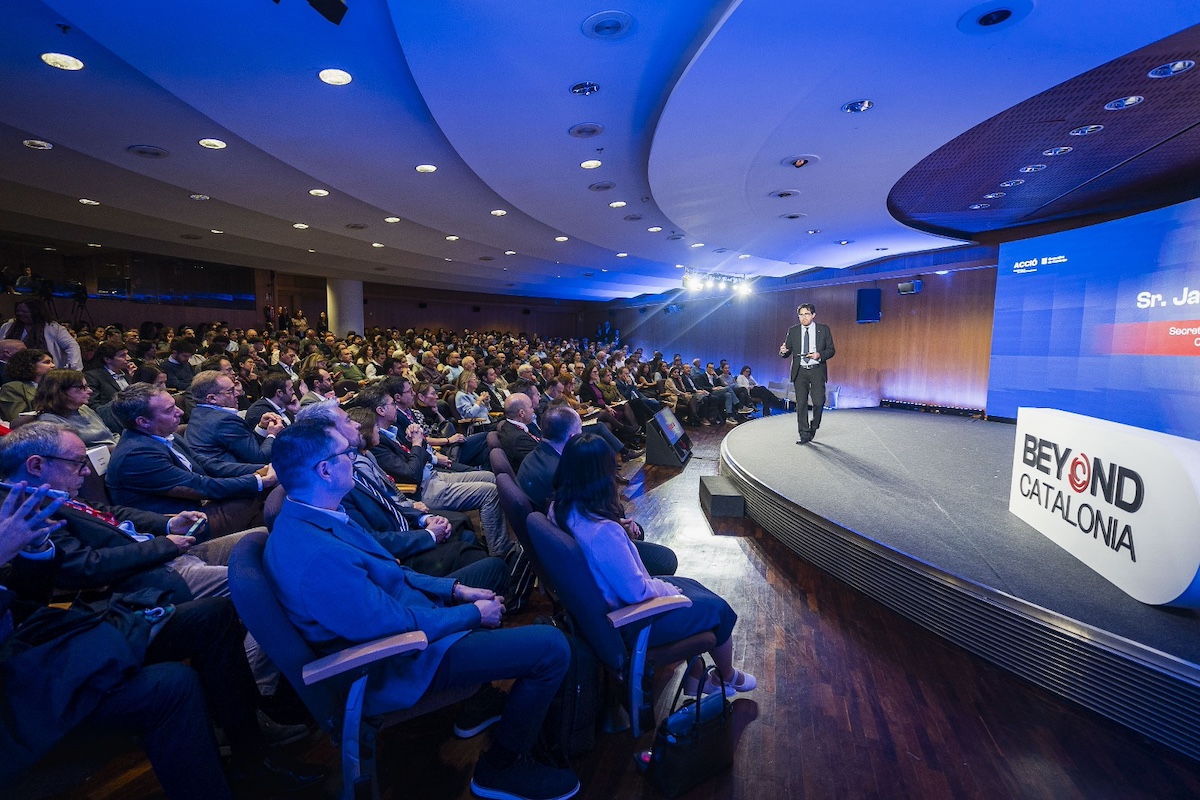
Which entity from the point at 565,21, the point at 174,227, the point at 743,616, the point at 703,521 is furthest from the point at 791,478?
the point at 174,227

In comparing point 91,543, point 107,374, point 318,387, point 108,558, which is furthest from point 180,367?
point 108,558

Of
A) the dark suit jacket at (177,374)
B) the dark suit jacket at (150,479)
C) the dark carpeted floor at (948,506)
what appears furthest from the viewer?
the dark suit jacket at (177,374)

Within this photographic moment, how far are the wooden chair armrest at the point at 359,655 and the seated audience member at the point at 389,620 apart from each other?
69 mm

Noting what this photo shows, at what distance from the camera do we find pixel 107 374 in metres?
4.71

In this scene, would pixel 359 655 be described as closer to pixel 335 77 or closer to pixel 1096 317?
pixel 335 77

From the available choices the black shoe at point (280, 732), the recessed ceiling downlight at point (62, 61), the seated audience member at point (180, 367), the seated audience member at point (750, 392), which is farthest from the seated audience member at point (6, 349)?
the seated audience member at point (750, 392)

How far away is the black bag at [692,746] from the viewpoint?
171cm

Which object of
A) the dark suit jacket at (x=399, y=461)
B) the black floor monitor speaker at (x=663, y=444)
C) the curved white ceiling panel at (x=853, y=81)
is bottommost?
the black floor monitor speaker at (x=663, y=444)

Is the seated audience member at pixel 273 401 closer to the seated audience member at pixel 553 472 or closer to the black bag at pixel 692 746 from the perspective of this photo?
the seated audience member at pixel 553 472

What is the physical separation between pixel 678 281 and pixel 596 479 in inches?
552

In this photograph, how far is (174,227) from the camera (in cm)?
786

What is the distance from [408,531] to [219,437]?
1428 mm

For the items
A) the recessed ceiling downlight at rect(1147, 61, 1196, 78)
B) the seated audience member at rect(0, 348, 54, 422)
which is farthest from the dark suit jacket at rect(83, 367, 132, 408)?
the recessed ceiling downlight at rect(1147, 61, 1196, 78)

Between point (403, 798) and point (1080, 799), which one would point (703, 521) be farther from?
point (403, 798)
